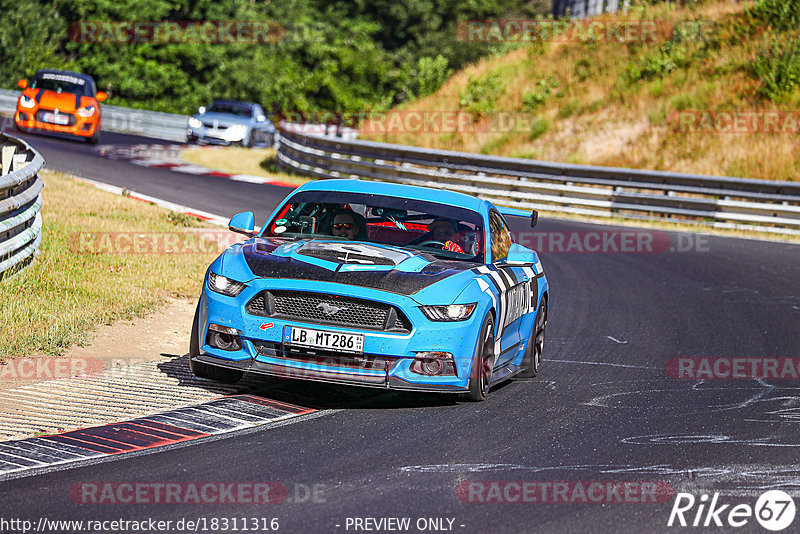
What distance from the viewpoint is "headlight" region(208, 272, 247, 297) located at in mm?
7441

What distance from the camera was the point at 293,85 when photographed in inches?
1795

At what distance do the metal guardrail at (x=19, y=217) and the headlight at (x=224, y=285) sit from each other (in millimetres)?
3354

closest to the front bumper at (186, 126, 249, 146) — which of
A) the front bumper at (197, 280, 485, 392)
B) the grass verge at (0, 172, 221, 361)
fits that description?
the grass verge at (0, 172, 221, 361)

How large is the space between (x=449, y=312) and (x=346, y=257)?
806 mm

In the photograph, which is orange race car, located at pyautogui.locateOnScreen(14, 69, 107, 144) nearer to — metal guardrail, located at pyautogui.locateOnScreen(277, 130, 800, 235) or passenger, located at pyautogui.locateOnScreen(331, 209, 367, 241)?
metal guardrail, located at pyautogui.locateOnScreen(277, 130, 800, 235)

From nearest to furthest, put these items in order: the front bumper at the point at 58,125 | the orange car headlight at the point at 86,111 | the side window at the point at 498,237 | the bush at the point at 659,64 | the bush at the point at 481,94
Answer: the side window at the point at 498,237 < the front bumper at the point at 58,125 < the orange car headlight at the point at 86,111 < the bush at the point at 659,64 < the bush at the point at 481,94

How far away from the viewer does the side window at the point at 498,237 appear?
344 inches

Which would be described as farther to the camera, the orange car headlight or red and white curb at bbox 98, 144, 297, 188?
the orange car headlight

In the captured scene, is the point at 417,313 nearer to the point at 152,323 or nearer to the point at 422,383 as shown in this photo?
the point at 422,383

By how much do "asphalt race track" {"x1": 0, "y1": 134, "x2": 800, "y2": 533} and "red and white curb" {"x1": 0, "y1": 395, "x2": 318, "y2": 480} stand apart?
175 mm

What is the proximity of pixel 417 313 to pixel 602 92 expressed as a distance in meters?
25.8

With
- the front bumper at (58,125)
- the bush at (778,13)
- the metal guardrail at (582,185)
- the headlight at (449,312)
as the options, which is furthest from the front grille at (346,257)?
the bush at (778,13)

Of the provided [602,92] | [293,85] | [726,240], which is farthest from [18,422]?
[293,85]

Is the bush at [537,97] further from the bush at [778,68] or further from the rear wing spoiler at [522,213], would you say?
the rear wing spoiler at [522,213]
